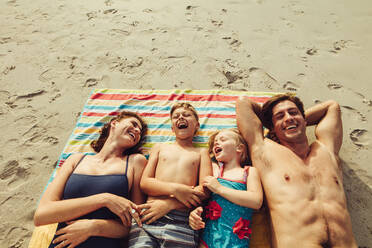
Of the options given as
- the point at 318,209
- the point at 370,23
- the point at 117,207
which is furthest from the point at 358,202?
the point at 370,23

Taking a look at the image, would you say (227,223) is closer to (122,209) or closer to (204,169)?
(204,169)

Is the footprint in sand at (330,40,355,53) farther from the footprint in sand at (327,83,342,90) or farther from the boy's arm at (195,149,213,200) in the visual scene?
the boy's arm at (195,149,213,200)

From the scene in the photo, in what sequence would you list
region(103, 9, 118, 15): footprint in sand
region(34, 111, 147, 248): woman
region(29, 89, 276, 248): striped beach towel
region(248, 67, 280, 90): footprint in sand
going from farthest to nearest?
region(103, 9, 118, 15): footprint in sand < region(248, 67, 280, 90): footprint in sand < region(29, 89, 276, 248): striped beach towel < region(34, 111, 147, 248): woman

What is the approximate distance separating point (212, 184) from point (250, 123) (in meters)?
0.97

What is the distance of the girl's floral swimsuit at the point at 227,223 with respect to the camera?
7.84ft

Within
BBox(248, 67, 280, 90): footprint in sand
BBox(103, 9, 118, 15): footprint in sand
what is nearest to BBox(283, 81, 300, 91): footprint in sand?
BBox(248, 67, 280, 90): footprint in sand

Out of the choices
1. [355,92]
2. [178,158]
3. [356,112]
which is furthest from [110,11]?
[356,112]

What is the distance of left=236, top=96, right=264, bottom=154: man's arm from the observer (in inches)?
116

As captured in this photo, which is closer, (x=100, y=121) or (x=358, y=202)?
(x=358, y=202)

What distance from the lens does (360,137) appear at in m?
3.55

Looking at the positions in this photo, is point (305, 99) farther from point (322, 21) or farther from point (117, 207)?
point (117, 207)

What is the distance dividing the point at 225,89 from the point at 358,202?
101 inches

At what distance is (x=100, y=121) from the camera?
3.75 metres

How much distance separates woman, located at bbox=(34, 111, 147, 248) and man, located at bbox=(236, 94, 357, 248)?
1461 mm
